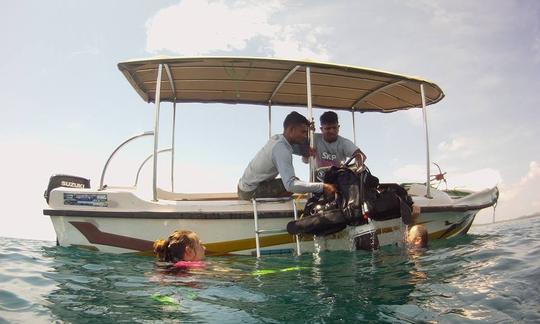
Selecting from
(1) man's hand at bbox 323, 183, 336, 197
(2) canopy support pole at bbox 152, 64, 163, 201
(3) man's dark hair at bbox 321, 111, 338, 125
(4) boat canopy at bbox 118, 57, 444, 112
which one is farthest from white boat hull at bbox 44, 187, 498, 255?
(4) boat canopy at bbox 118, 57, 444, 112

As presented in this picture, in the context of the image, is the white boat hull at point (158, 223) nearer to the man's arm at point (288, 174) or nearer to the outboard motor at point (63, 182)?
the outboard motor at point (63, 182)

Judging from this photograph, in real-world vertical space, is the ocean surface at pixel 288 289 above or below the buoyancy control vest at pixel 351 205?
below

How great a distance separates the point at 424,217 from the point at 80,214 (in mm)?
5075

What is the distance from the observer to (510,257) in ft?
14.2

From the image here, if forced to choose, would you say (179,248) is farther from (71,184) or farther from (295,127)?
(71,184)

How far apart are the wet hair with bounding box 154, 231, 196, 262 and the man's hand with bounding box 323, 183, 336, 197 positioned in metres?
1.74

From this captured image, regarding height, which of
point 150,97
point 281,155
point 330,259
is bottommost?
point 330,259

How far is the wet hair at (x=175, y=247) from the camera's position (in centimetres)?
425

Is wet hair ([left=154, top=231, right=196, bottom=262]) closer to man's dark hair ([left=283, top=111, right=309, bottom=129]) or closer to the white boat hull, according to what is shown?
the white boat hull

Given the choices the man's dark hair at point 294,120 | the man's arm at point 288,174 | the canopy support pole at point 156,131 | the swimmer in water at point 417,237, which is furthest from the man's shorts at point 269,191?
the swimmer in water at point 417,237

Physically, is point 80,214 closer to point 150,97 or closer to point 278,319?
point 150,97

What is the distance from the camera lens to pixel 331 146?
652cm

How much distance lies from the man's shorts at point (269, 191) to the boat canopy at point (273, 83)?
175 cm

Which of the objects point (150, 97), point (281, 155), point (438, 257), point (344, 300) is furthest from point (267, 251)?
point (150, 97)
